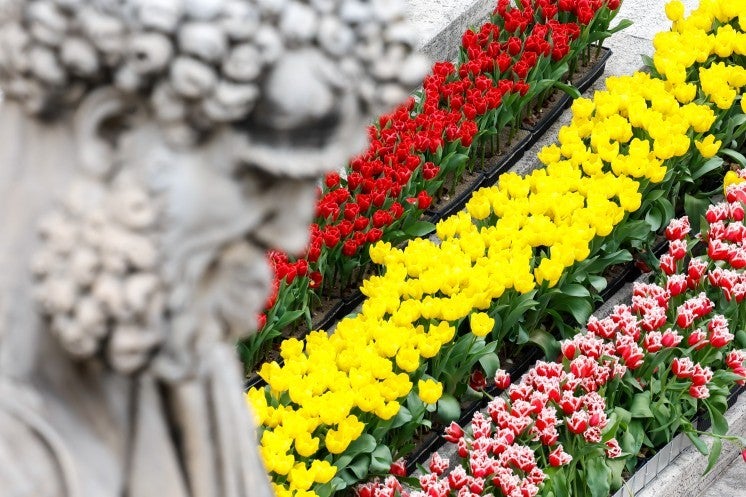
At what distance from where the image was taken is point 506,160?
572cm

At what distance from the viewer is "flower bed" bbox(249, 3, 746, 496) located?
3.67 meters

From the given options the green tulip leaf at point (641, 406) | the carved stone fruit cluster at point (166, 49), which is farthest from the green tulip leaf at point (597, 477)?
the carved stone fruit cluster at point (166, 49)

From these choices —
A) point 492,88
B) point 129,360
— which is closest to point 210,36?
point 129,360

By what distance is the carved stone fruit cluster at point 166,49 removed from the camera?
0.99 meters

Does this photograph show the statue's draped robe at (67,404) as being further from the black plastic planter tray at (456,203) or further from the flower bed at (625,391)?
the black plastic planter tray at (456,203)

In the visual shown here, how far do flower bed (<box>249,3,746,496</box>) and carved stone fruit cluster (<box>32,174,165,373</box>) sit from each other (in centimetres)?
234

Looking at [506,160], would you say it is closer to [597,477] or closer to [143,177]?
[597,477]

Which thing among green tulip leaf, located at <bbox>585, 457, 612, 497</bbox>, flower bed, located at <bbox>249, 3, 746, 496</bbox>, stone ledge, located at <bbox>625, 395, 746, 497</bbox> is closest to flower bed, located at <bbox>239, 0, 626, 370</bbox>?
flower bed, located at <bbox>249, 3, 746, 496</bbox>

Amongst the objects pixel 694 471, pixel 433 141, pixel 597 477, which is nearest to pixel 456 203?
pixel 433 141

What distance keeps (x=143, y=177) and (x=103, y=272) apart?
7 cm

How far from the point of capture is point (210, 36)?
0.99 meters

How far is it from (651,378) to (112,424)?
3371mm

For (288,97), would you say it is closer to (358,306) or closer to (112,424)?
(112,424)

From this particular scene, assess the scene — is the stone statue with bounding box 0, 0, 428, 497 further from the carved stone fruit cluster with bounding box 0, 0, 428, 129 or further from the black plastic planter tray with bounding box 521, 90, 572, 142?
the black plastic planter tray with bounding box 521, 90, 572, 142
